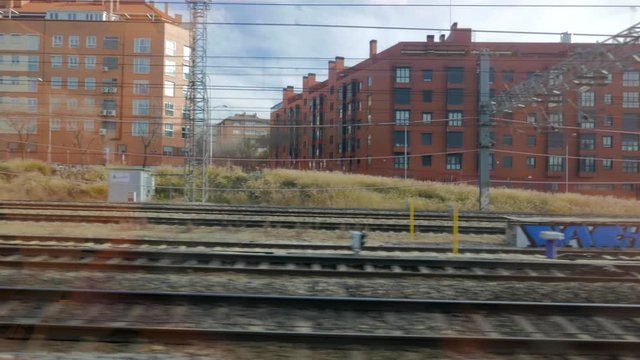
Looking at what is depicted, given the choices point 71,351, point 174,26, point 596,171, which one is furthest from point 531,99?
point 596,171

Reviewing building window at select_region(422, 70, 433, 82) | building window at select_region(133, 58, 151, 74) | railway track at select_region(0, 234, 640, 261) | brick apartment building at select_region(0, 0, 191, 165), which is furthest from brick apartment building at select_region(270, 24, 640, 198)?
railway track at select_region(0, 234, 640, 261)

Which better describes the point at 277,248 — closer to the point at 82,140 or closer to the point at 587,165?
the point at 82,140

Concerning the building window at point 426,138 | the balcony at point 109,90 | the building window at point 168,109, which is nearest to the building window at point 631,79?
the building window at point 426,138

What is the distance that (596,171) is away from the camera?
5834 centimetres

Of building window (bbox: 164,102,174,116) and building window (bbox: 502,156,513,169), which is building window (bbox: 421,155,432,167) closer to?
building window (bbox: 502,156,513,169)

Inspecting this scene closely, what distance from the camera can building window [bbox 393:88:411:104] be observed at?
59688 mm

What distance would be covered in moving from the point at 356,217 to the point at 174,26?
32.4 metres

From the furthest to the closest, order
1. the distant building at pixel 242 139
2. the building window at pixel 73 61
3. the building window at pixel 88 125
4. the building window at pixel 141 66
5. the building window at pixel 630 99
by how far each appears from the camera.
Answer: the building window at pixel 630 99 → the distant building at pixel 242 139 → the building window at pixel 141 66 → the building window at pixel 73 61 → the building window at pixel 88 125

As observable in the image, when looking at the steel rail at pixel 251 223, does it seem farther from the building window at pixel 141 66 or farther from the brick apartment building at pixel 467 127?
the brick apartment building at pixel 467 127

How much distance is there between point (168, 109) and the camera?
42.3 meters

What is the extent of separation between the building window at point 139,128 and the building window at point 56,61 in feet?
24.7

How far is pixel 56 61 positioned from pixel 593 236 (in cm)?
4382

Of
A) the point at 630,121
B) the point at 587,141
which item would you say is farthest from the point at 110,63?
the point at 630,121

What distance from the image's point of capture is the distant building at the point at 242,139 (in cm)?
5624
